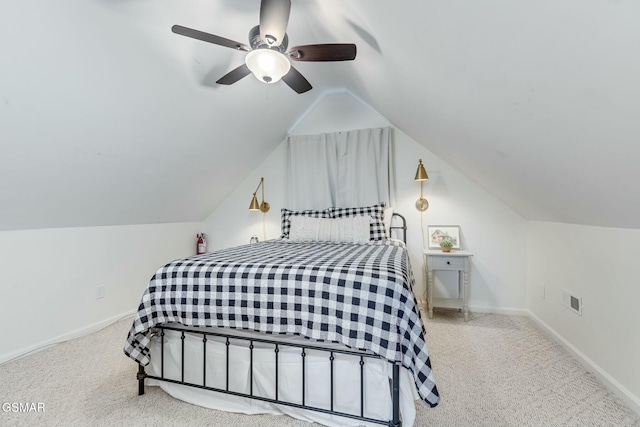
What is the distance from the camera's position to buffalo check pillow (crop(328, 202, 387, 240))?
2.94m

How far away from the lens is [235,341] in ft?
5.08

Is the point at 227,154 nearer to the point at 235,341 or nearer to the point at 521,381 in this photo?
the point at 235,341

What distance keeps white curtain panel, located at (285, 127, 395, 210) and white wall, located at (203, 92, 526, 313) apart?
0.53ft

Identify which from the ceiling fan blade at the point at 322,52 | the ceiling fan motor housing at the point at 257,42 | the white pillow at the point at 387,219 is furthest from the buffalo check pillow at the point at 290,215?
the ceiling fan motor housing at the point at 257,42

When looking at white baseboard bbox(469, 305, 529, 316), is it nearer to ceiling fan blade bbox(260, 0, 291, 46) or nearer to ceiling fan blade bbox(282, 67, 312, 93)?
ceiling fan blade bbox(282, 67, 312, 93)

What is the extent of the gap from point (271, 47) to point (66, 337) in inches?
113

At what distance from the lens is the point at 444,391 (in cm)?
163

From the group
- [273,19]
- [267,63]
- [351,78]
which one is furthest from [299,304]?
[351,78]

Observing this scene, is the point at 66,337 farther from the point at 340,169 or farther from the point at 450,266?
the point at 450,266

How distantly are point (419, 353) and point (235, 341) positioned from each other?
98 cm

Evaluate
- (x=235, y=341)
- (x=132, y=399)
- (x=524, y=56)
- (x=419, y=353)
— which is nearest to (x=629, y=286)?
(x=419, y=353)

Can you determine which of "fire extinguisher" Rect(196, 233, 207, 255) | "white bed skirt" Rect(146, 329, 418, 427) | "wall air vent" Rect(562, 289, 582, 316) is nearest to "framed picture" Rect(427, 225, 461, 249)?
"wall air vent" Rect(562, 289, 582, 316)

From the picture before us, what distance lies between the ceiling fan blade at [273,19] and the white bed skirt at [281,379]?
1.65 meters

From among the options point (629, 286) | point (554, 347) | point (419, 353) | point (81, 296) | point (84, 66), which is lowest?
point (554, 347)
